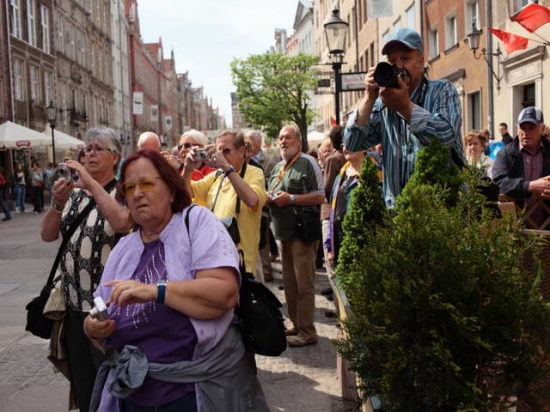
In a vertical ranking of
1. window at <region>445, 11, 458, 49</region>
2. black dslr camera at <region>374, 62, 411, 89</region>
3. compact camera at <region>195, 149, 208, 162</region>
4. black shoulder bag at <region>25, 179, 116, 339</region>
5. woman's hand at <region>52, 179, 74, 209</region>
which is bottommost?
black shoulder bag at <region>25, 179, 116, 339</region>

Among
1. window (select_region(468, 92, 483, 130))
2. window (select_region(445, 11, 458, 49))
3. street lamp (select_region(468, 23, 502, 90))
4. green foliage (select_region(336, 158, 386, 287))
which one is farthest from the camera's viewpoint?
window (select_region(445, 11, 458, 49))

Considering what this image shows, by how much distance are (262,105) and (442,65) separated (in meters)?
29.4

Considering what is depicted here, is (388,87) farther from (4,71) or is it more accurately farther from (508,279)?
(4,71)

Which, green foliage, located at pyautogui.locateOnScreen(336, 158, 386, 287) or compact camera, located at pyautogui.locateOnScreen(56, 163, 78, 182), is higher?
compact camera, located at pyautogui.locateOnScreen(56, 163, 78, 182)

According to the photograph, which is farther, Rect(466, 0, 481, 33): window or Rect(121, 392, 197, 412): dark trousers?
Rect(466, 0, 481, 33): window

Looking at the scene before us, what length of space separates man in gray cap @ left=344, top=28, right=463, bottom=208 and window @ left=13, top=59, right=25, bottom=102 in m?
31.8

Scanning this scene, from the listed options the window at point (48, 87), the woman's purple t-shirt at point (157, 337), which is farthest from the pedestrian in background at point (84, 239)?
the window at point (48, 87)

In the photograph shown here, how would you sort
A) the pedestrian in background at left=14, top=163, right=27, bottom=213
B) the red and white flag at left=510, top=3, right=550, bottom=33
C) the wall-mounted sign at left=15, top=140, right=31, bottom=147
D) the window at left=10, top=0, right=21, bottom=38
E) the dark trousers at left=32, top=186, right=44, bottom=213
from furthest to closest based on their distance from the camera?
the window at left=10, top=0, right=21, bottom=38
the dark trousers at left=32, top=186, right=44, bottom=213
the pedestrian in background at left=14, top=163, right=27, bottom=213
the wall-mounted sign at left=15, top=140, right=31, bottom=147
the red and white flag at left=510, top=3, right=550, bottom=33

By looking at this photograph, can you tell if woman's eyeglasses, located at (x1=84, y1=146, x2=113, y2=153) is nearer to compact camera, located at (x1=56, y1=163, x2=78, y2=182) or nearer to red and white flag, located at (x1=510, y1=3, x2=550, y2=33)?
compact camera, located at (x1=56, y1=163, x2=78, y2=182)

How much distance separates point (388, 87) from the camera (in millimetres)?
2717

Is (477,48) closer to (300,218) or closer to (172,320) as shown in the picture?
(300,218)

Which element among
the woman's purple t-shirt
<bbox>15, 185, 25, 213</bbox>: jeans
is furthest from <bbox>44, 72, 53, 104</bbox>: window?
the woman's purple t-shirt

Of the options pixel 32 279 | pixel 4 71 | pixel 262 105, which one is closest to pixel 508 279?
pixel 32 279

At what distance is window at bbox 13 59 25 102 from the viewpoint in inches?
1265
